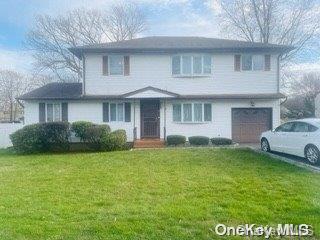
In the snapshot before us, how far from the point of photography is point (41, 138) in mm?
16609

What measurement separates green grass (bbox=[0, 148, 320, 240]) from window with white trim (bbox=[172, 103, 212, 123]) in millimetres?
7907

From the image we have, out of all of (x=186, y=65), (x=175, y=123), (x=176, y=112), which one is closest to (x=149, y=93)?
(x=176, y=112)

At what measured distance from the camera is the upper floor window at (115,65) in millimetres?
19609

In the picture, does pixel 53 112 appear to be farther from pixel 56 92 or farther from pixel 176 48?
pixel 176 48

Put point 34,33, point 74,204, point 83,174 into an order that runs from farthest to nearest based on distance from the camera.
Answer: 1. point 34,33
2. point 83,174
3. point 74,204

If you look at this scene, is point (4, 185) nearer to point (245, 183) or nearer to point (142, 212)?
point (142, 212)

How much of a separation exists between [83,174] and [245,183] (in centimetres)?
509

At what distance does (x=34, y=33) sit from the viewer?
37.3 m

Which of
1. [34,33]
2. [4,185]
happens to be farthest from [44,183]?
[34,33]

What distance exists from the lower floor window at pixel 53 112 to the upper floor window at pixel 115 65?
12.1 ft

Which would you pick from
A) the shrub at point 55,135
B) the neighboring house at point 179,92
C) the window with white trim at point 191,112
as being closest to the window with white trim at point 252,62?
the neighboring house at point 179,92

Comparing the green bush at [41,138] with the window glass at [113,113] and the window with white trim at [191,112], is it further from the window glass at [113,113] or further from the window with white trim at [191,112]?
the window with white trim at [191,112]

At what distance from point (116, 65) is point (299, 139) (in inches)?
467

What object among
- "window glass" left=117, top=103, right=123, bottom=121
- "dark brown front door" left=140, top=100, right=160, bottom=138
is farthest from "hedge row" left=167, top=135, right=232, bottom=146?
"window glass" left=117, top=103, right=123, bottom=121
